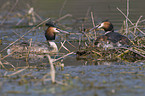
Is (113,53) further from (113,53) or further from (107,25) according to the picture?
(107,25)

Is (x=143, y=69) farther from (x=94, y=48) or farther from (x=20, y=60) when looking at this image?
(x=20, y=60)

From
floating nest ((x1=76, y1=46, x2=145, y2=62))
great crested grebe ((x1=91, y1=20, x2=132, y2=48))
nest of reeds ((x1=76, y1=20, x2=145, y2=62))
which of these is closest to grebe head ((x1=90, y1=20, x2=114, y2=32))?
great crested grebe ((x1=91, y1=20, x2=132, y2=48))

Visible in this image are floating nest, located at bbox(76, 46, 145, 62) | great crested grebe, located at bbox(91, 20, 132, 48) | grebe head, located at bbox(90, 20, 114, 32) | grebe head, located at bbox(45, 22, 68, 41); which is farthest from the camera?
grebe head, located at bbox(90, 20, 114, 32)

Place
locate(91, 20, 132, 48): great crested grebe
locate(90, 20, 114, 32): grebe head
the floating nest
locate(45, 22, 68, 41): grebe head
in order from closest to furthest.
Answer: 1. the floating nest
2. locate(91, 20, 132, 48): great crested grebe
3. locate(45, 22, 68, 41): grebe head
4. locate(90, 20, 114, 32): grebe head

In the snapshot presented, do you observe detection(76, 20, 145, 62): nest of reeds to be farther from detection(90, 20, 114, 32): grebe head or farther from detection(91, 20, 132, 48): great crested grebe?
detection(90, 20, 114, 32): grebe head

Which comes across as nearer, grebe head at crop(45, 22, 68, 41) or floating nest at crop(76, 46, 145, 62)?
floating nest at crop(76, 46, 145, 62)

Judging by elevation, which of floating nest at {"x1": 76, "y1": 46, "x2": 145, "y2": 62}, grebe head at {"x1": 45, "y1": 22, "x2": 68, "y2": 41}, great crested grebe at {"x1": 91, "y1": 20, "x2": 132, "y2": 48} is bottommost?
floating nest at {"x1": 76, "y1": 46, "x2": 145, "y2": 62}

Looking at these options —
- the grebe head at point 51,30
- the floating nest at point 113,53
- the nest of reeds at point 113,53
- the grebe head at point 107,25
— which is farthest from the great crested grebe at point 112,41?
the grebe head at point 51,30

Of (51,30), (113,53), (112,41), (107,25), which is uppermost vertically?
(107,25)

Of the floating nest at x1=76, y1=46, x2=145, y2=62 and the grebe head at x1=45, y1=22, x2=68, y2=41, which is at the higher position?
the grebe head at x1=45, y1=22, x2=68, y2=41

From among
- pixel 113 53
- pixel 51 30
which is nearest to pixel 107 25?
pixel 51 30

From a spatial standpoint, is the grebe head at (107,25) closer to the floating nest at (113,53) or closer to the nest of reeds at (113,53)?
the nest of reeds at (113,53)

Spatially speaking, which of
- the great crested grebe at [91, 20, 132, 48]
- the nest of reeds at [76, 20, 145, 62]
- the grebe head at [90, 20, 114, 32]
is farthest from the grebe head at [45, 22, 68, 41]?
the nest of reeds at [76, 20, 145, 62]

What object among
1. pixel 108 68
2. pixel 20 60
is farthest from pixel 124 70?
pixel 20 60
